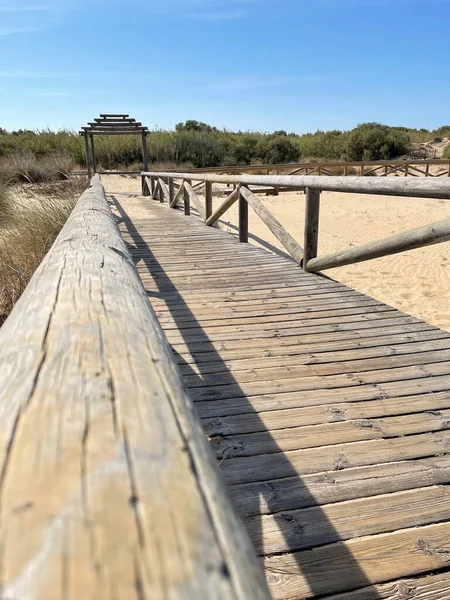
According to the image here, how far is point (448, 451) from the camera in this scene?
6.14ft

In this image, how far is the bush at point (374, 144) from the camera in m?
27.0

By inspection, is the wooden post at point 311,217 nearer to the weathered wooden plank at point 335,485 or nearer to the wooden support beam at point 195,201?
the weathered wooden plank at point 335,485

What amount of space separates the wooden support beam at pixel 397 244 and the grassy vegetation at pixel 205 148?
16220 mm

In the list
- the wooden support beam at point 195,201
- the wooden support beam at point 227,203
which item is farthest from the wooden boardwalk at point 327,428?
the wooden support beam at point 195,201

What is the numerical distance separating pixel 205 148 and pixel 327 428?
23137 millimetres

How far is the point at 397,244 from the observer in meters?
3.09

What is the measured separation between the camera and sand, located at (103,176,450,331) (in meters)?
5.80

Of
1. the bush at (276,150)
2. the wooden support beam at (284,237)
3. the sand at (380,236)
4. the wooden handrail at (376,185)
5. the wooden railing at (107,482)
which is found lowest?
the sand at (380,236)

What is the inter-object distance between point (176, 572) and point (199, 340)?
2.56 m

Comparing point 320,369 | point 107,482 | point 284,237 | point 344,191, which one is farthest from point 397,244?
point 107,482

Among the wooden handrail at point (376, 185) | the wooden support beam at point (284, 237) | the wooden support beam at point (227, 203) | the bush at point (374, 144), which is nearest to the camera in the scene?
the wooden handrail at point (376, 185)

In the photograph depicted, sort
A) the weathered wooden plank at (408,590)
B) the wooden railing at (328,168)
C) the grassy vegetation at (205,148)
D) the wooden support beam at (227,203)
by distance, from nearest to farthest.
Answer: the weathered wooden plank at (408,590) < the wooden support beam at (227,203) < the wooden railing at (328,168) < the grassy vegetation at (205,148)

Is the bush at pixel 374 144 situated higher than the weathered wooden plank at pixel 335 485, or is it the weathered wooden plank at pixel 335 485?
the bush at pixel 374 144

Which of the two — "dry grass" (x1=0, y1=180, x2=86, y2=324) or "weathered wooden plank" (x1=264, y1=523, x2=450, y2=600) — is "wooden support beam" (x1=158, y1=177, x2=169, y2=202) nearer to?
"dry grass" (x1=0, y1=180, x2=86, y2=324)
